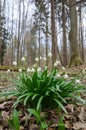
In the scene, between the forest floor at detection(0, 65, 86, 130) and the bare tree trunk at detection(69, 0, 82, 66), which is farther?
the bare tree trunk at detection(69, 0, 82, 66)

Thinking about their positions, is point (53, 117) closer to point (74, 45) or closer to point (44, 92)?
point (44, 92)

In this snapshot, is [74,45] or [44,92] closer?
[44,92]

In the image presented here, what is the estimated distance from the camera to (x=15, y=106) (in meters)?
3.47

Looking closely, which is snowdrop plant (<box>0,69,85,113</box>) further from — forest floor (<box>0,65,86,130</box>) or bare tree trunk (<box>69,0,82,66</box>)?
bare tree trunk (<box>69,0,82,66</box>)

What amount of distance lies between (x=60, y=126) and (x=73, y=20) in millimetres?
10105

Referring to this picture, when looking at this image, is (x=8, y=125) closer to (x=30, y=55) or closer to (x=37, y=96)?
(x=37, y=96)

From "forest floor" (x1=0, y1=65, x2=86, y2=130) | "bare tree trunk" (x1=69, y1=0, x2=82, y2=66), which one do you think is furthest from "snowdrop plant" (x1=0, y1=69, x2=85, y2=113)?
"bare tree trunk" (x1=69, y1=0, x2=82, y2=66)

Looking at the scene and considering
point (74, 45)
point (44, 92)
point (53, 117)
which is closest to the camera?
point (53, 117)

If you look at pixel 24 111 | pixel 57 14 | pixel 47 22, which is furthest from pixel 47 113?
pixel 47 22

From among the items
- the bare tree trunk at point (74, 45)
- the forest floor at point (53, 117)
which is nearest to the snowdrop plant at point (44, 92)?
the forest floor at point (53, 117)

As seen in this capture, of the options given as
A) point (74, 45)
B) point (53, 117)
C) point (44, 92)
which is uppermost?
point (74, 45)

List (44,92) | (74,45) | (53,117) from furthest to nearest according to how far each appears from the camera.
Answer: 1. (74,45)
2. (44,92)
3. (53,117)

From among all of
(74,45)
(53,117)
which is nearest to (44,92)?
(53,117)

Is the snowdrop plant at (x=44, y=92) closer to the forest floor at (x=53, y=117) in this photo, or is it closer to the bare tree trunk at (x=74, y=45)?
the forest floor at (x=53, y=117)
